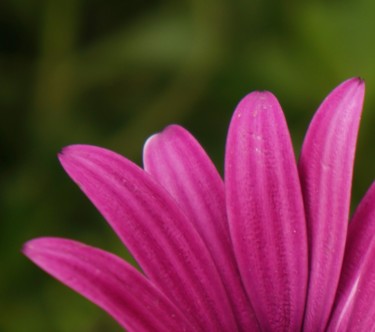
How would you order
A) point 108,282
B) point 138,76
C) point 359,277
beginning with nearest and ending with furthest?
point 108,282 → point 359,277 → point 138,76

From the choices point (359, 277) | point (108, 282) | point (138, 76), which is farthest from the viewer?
point (138, 76)

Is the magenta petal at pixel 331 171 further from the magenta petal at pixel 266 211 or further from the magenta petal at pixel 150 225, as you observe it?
the magenta petal at pixel 150 225

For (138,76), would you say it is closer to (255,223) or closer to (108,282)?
(255,223)

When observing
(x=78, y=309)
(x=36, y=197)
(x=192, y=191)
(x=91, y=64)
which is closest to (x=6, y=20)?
(x=91, y=64)

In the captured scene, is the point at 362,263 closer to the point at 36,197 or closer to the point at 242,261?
the point at 242,261

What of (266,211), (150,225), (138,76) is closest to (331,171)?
(266,211)

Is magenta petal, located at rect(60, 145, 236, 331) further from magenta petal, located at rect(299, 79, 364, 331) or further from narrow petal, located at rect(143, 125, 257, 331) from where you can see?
magenta petal, located at rect(299, 79, 364, 331)
